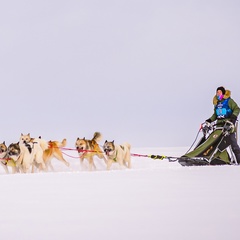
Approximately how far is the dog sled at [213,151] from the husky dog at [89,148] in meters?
1.72

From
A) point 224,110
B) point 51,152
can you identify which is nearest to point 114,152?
point 51,152

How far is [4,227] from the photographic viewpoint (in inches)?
159

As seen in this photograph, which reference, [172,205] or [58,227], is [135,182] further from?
[58,227]

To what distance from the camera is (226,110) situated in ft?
33.2

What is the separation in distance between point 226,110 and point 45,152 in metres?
3.49

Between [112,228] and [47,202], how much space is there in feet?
4.29

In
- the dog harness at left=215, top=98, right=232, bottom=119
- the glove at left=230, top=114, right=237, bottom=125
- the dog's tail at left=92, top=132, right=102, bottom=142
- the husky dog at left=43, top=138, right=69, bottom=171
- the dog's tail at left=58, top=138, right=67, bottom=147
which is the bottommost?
the husky dog at left=43, top=138, right=69, bottom=171

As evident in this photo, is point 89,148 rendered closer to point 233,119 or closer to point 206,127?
point 206,127

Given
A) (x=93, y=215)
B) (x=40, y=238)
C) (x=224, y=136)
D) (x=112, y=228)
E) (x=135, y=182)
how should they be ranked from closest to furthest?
(x=40, y=238) → (x=112, y=228) → (x=93, y=215) → (x=135, y=182) → (x=224, y=136)

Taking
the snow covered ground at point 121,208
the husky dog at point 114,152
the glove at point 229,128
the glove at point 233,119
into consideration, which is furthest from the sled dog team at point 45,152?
the snow covered ground at point 121,208

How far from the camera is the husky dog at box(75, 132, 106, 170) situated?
10598 mm

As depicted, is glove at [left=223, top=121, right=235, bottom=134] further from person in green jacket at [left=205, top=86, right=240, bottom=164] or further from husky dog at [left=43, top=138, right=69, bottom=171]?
husky dog at [left=43, top=138, right=69, bottom=171]

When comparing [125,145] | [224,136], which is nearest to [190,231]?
[224,136]

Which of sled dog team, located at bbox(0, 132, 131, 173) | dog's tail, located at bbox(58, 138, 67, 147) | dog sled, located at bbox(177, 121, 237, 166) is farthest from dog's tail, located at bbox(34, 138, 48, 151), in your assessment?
dog sled, located at bbox(177, 121, 237, 166)
